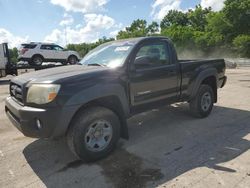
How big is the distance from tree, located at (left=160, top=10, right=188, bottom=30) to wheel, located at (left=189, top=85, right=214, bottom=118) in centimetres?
6637

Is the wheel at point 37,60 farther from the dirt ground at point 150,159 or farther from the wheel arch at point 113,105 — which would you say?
the wheel arch at point 113,105

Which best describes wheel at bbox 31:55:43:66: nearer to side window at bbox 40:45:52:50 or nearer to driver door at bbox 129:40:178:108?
side window at bbox 40:45:52:50

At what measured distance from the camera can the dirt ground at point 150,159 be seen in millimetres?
3639

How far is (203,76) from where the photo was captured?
613 centimetres

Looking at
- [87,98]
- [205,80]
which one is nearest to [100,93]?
[87,98]

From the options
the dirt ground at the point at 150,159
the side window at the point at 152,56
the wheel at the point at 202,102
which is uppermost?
the side window at the point at 152,56

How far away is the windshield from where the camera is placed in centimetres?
478

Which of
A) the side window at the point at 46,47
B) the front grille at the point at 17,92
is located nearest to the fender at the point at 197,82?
the front grille at the point at 17,92

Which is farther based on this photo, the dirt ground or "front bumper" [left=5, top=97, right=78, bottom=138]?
"front bumper" [left=5, top=97, right=78, bottom=138]

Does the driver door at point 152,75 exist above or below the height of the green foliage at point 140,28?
below

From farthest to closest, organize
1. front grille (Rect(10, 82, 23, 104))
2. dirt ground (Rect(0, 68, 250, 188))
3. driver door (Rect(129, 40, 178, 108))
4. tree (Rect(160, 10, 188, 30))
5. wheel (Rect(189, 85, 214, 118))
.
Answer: tree (Rect(160, 10, 188, 30))
wheel (Rect(189, 85, 214, 118))
driver door (Rect(129, 40, 178, 108))
front grille (Rect(10, 82, 23, 104))
dirt ground (Rect(0, 68, 250, 188))

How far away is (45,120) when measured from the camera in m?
3.75

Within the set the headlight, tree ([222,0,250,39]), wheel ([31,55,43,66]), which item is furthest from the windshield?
tree ([222,0,250,39])

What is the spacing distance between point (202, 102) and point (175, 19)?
72.1 m
